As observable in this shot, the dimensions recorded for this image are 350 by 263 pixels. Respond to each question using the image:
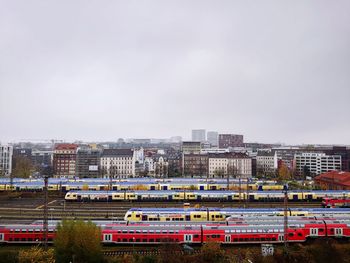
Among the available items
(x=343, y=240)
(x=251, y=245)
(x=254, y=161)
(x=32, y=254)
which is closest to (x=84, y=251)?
(x=32, y=254)

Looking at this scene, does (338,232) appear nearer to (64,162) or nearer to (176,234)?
(176,234)

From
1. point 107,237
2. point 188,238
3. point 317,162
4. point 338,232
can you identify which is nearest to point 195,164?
point 317,162

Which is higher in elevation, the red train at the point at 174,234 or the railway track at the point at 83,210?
the red train at the point at 174,234

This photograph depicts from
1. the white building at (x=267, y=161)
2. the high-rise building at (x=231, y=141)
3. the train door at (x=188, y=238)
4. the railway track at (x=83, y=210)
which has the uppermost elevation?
the high-rise building at (x=231, y=141)

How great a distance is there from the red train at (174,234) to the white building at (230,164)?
5195 cm

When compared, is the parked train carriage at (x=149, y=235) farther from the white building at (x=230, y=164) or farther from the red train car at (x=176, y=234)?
the white building at (x=230, y=164)

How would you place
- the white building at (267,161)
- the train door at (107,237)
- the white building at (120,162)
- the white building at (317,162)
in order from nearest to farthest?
1. the train door at (107,237)
2. the white building at (317,162)
3. the white building at (120,162)
4. the white building at (267,161)

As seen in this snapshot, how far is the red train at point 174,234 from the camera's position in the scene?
21859mm

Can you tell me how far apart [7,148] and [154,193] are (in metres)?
54.4

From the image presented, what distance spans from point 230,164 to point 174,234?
183 ft

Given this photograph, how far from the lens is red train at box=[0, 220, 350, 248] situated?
2186 cm

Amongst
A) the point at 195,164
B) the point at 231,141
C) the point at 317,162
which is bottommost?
the point at 195,164

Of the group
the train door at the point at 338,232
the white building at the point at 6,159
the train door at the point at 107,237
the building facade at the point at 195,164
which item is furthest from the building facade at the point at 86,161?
the train door at the point at 338,232

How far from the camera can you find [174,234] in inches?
863
